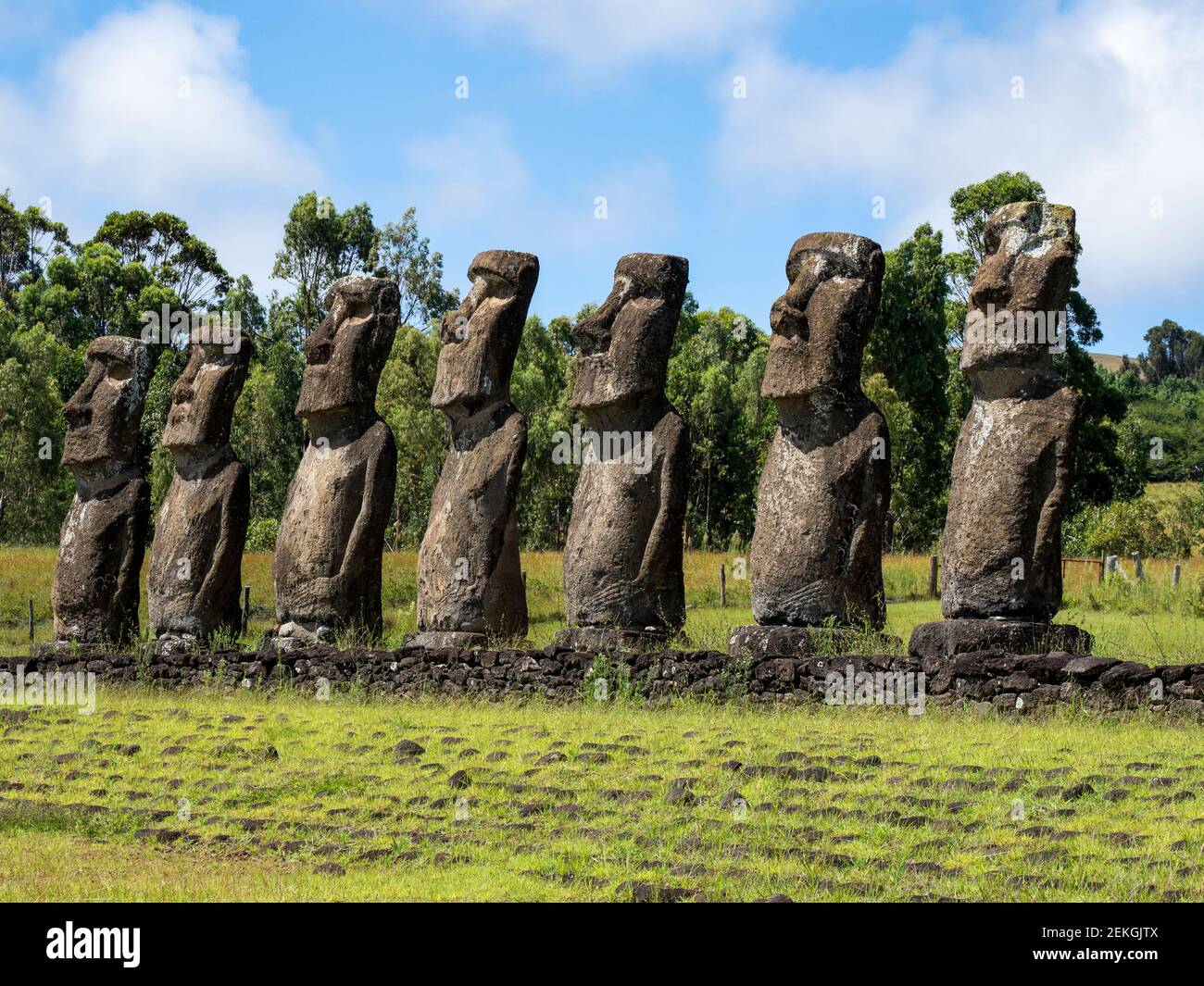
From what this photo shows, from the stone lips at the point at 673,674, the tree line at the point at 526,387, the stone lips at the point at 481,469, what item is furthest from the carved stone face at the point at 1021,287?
the tree line at the point at 526,387

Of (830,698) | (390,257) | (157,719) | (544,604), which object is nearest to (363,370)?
(157,719)

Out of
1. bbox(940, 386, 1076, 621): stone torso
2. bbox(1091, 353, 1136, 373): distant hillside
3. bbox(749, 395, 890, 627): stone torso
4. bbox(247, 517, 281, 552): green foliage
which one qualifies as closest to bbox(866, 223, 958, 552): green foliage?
bbox(247, 517, 281, 552): green foliage

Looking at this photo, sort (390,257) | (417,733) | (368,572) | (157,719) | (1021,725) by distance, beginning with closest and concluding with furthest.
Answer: (1021,725) < (417,733) < (157,719) < (368,572) < (390,257)

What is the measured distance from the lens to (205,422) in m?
16.2

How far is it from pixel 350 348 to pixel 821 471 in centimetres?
534

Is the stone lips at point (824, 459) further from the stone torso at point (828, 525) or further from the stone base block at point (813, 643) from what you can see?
the stone base block at point (813, 643)

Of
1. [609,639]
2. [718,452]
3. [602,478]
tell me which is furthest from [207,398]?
[718,452]

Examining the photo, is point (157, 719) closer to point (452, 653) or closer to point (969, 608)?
point (452, 653)

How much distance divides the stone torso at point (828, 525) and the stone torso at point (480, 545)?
8.93 ft

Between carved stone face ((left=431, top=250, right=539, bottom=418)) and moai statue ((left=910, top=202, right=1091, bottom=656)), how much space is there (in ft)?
15.1

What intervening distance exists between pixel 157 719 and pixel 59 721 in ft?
3.03

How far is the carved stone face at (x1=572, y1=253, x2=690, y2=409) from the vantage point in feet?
44.9

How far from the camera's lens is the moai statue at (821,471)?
41.1ft

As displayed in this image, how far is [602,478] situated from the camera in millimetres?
13734
